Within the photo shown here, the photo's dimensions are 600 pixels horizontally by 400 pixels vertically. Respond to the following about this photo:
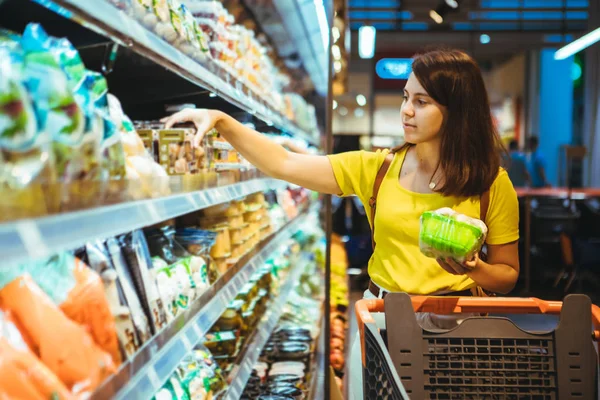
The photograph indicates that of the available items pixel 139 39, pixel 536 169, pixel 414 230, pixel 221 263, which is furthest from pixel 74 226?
pixel 536 169

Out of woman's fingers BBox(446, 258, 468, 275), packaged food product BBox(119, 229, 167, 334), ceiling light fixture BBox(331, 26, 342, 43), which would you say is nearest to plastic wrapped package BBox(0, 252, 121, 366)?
packaged food product BBox(119, 229, 167, 334)

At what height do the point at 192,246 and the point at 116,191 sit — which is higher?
the point at 116,191

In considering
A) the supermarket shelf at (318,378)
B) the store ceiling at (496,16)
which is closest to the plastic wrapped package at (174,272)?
the supermarket shelf at (318,378)

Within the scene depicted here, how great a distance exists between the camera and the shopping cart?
135cm

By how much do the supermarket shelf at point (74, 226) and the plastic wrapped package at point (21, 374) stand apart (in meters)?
0.15

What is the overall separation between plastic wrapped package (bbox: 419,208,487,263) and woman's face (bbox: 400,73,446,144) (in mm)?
359

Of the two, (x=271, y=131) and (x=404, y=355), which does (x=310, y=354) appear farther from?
(x=404, y=355)

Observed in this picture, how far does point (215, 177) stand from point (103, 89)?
492 millimetres

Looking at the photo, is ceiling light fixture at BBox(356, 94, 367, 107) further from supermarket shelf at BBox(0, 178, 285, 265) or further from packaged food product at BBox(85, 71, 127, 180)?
packaged food product at BBox(85, 71, 127, 180)

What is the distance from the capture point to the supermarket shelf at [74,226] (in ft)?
2.22

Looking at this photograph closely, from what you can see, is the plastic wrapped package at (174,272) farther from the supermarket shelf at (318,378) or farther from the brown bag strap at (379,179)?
the supermarket shelf at (318,378)

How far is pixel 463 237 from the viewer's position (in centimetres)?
141

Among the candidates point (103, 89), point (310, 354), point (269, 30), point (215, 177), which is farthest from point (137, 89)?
point (269, 30)

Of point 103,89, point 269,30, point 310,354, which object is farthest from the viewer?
point 269,30
